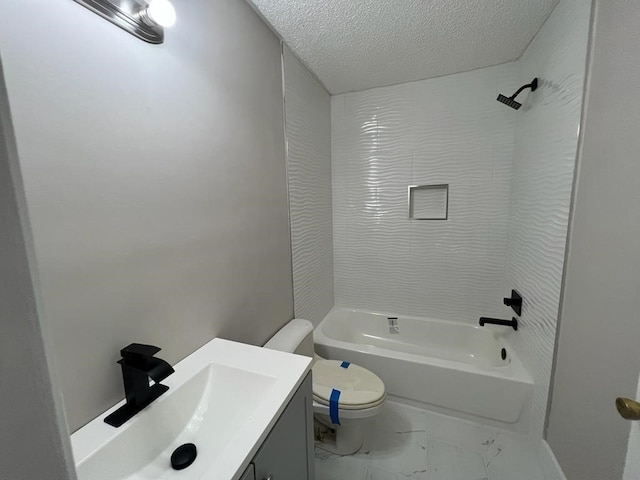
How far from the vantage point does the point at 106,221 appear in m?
0.71

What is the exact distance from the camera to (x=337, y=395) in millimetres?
1339

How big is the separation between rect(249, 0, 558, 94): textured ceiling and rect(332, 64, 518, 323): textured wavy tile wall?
211 mm

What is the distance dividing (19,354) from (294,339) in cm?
127

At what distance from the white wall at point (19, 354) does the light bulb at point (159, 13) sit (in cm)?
77

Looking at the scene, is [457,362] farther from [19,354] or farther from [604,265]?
[19,354]

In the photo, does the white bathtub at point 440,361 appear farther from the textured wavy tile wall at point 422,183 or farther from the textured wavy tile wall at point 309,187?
the textured wavy tile wall at point 309,187

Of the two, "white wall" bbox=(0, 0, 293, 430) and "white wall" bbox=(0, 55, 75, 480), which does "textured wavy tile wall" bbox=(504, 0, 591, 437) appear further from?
"white wall" bbox=(0, 55, 75, 480)

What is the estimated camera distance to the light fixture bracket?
684 mm

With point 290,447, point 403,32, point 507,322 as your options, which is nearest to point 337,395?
point 290,447

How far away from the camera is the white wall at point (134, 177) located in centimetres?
60

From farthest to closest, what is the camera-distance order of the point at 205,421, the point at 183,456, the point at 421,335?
the point at 421,335, the point at 205,421, the point at 183,456

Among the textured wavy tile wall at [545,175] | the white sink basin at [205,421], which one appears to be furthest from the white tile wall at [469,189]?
the white sink basin at [205,421]

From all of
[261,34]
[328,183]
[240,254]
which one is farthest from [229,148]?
[328,183]

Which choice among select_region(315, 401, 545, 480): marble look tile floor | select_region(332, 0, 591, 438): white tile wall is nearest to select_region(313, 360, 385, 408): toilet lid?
select_region(315, 401, 545, 480): marble look tile floor
